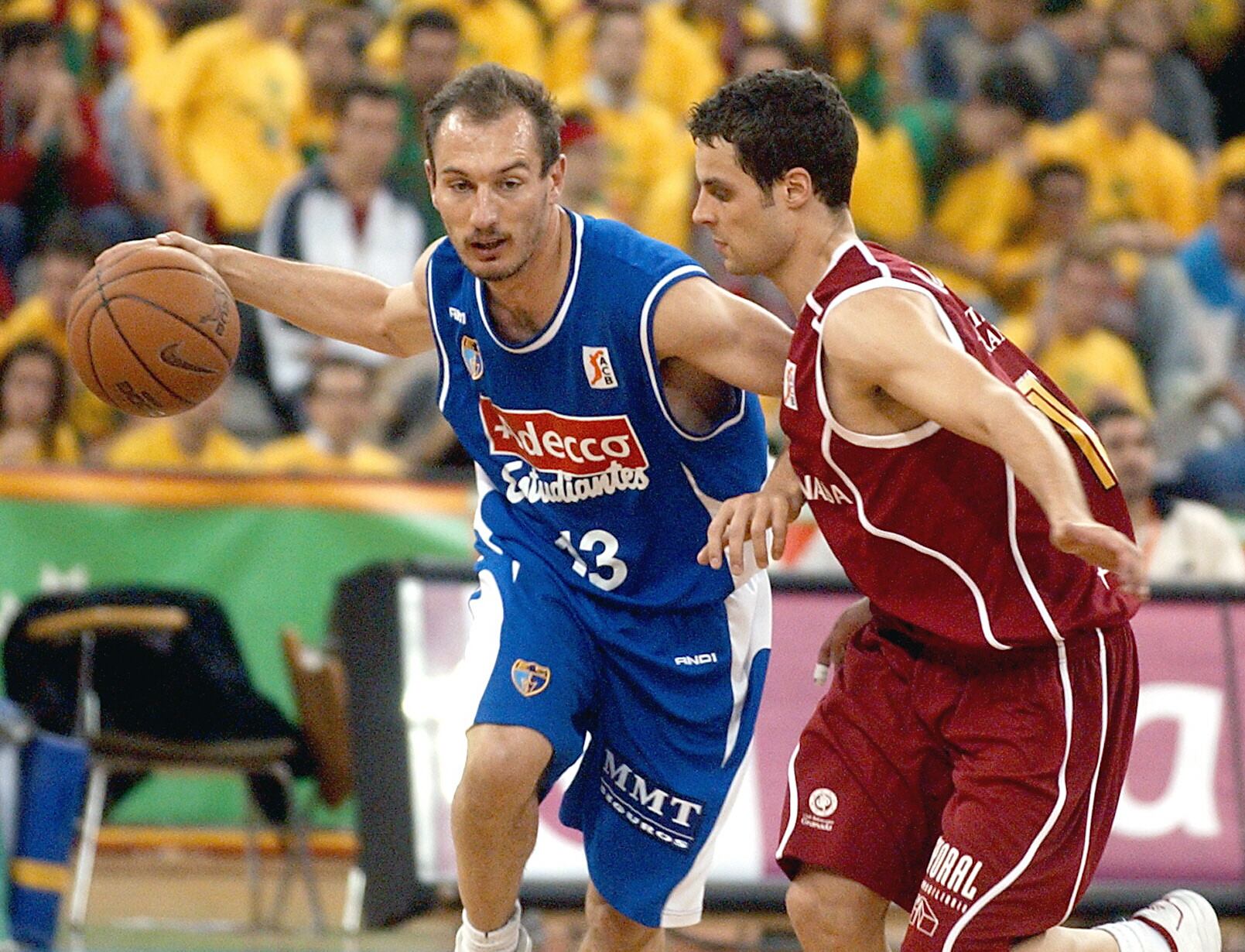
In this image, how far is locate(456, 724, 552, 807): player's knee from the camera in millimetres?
4398

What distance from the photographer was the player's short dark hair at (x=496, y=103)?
14.6ft

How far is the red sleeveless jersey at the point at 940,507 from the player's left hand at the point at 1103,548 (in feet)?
1.67

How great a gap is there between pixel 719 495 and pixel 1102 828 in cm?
115

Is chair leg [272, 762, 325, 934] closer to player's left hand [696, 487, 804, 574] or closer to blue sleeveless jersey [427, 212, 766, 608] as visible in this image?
blue sleeveless jersey [427, 212, 766, 608]

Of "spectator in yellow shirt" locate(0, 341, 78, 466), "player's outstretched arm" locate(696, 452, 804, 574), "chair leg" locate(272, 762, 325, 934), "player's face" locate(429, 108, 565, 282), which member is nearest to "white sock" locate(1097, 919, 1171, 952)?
"player's outstretched arm" locate(696, 452, 804, 574)

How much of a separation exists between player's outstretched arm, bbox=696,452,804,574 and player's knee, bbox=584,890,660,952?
1.22 metres

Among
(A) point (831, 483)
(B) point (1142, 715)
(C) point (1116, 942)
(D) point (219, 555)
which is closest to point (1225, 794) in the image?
(B) point (1142, 715)

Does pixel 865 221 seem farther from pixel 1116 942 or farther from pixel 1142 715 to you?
A: pixel 1116 942

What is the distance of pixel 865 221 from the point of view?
10547 mm

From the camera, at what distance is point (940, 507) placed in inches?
157

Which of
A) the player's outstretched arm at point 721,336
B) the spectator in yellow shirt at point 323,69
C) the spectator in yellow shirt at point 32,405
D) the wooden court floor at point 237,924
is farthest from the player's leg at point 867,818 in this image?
the spectator in yellow shirt at point 323,69

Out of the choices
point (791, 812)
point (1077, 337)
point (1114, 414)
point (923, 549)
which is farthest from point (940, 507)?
point (1077, 337)

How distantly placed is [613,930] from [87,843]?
339cm

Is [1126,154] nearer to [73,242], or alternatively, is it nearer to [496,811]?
[73,242]
